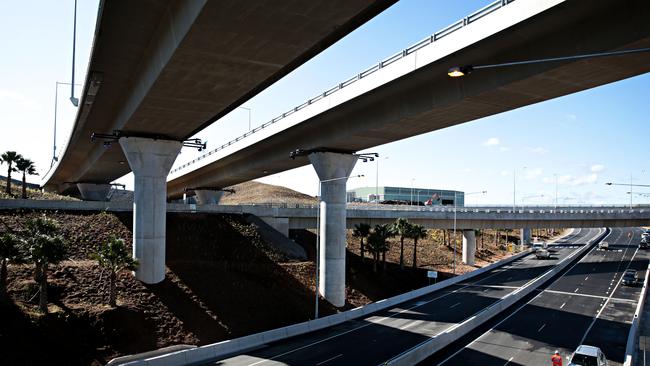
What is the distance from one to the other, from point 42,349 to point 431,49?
23277 mm

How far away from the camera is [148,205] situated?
106 ft

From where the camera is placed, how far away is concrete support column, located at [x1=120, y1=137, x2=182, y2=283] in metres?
31.8

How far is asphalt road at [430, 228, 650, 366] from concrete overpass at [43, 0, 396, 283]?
17566mm

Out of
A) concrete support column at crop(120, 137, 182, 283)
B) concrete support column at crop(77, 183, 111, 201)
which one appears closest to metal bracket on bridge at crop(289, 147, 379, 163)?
concrete support column at crop(120, 137, 182, 283)

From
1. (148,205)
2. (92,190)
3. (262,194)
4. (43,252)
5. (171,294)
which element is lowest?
(171,294)

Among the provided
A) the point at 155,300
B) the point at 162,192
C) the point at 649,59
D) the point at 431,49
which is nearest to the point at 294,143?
the point at 162,192

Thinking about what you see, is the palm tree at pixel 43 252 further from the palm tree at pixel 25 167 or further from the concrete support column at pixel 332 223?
the palm tree at pixel 25 167

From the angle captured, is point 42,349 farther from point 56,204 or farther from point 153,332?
point 56,204

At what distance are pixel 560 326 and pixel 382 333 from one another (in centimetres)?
1309

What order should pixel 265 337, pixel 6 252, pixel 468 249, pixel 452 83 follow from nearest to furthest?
pixel 452 83 → pixel 6 252 → pixel 265 337 → pixel 468 249

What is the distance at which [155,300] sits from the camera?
30.0 metres

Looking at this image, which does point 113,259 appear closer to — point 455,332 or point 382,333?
point 382,333

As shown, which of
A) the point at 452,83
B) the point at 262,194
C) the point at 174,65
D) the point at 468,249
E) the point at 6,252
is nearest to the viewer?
the point at 174,65

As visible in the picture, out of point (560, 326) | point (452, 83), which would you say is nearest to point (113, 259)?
point (452, 83)
